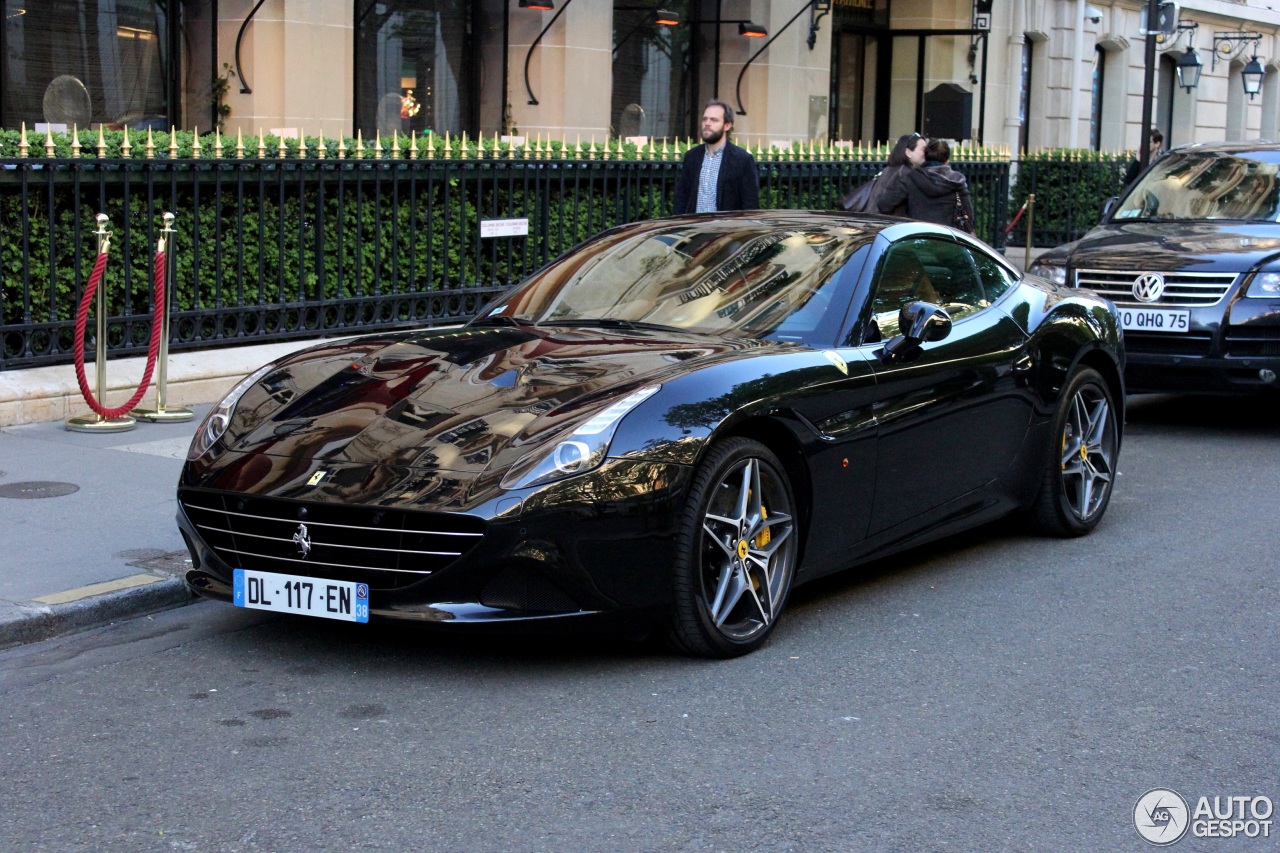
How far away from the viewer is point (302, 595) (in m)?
5.37

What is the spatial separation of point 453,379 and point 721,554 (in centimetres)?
110

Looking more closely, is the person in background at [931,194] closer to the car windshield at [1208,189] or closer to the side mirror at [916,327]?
the car windshield at [1208,189]

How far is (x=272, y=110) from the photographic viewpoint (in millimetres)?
16297

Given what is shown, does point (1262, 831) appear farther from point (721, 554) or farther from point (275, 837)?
point (275, 837)

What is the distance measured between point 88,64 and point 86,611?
11.0 m

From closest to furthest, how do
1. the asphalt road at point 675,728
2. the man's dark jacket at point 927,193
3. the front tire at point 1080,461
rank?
the asphalt road at point 675,728
the front tire at point 1080,461
the man's dark jacket at point 927,193

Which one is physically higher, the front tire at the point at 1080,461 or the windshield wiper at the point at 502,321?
the windshield wiper at the point at 502,321

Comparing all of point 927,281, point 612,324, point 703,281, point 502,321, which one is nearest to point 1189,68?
point 927,281

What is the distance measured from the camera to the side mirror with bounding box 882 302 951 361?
20.9ft

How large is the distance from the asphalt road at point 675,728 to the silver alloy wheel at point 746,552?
0.16m

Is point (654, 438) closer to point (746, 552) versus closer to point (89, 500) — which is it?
point (746, 552)

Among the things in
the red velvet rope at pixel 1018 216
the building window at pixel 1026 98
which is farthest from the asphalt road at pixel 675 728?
the building window at pixel 1026 98

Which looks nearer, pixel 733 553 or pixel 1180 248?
pixel 733 553

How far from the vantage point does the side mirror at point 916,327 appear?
20.9 ft
